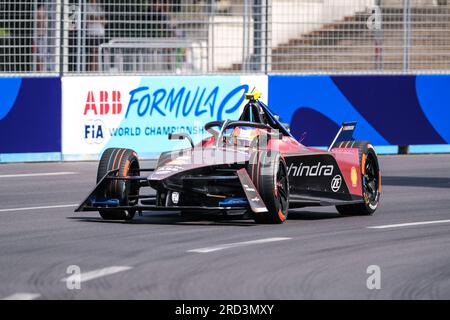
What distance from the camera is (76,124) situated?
17.8 meters

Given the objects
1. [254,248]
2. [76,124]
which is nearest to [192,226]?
[254,248]

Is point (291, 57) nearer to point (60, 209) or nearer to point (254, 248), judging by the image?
point (60, 209)

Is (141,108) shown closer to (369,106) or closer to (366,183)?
(369,106)

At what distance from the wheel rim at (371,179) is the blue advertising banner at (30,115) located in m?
7.28

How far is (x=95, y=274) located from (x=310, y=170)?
412cm

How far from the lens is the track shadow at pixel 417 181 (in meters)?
14.9

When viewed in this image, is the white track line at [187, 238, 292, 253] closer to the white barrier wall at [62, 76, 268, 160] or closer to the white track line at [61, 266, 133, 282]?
the white track line at [61, 266, 133, 282]

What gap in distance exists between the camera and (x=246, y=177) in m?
10.0

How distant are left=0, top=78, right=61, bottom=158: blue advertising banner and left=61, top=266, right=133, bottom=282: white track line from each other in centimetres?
998

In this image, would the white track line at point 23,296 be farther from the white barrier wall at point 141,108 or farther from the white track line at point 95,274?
the white barrier wall at point 141,108

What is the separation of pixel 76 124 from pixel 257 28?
410 cm

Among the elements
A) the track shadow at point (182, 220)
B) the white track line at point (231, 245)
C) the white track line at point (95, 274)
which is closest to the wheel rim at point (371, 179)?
the track shadow at point (182, 220)

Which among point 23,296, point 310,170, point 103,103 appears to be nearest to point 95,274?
point 23,296
